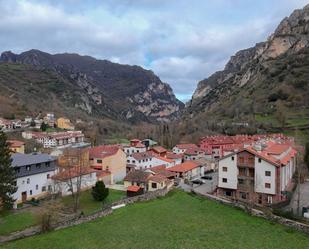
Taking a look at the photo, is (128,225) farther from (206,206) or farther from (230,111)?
(230,111)

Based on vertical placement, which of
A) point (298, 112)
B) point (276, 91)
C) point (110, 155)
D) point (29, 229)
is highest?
point (276, 91)

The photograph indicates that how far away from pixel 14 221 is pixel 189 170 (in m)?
30.9

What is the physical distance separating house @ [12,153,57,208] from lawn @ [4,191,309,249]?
40.3 feet

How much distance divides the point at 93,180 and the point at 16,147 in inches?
992

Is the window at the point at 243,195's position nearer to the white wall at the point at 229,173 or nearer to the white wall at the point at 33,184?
the white wall at the point at 229,173

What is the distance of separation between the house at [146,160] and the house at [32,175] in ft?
59.8

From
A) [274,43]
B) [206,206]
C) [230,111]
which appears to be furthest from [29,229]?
[274,43]

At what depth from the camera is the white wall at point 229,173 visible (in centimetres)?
4203

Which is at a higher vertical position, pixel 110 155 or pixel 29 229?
pixel 110 155

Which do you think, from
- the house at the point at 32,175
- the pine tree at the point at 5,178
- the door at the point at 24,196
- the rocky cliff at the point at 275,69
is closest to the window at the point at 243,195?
the house at the point at 32,175

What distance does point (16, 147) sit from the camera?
211 ft

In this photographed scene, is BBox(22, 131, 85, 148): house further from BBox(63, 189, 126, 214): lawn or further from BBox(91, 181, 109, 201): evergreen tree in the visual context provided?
BBox(91, 181, 109, 201): evergreen tree

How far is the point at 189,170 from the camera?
2239 inches

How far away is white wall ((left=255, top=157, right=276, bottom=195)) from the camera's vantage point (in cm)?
3912
